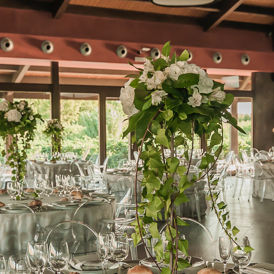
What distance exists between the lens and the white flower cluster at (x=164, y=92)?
1621 mm

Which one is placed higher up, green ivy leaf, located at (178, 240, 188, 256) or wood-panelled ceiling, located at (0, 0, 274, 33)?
wood-panelled ceiling, located at (0, 0, 274, 33)

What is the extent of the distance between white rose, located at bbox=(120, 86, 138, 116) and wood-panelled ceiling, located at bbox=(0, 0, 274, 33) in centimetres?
830

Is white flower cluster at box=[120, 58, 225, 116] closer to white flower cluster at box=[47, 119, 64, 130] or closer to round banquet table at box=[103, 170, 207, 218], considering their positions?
round banquet table at box=[103, 170, 207, 218]

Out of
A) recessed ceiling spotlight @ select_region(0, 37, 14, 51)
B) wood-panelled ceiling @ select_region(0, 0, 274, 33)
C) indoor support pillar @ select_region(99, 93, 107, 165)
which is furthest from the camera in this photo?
indoor support pillar @ select_region(99, 93, 107, 165)

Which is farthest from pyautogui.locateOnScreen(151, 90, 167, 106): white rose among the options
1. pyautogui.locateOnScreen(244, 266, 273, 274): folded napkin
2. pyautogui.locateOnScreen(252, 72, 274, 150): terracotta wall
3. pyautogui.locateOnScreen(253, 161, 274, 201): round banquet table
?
pyautogui.locateOnScreen(252, 72, 274, 150): terracotta wall

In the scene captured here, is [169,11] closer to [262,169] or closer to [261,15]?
[261,15]

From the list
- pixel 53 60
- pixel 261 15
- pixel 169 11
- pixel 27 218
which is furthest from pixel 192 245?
pixel 261 15

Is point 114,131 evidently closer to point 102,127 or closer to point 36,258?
point 102,127

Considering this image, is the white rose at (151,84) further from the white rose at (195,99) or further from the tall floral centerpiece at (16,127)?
the tall floral centerpiece at (16,127)

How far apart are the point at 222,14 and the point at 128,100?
976 centimetres

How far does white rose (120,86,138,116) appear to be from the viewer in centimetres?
169

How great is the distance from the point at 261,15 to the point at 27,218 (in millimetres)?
9199

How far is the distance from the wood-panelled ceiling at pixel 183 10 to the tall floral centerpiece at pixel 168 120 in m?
8.35

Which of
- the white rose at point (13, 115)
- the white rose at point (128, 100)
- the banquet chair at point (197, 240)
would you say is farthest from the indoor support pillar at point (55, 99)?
the white rose at point (128, 100)
